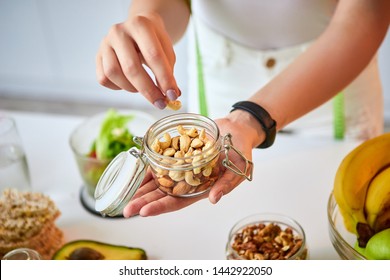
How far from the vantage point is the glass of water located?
69 cm

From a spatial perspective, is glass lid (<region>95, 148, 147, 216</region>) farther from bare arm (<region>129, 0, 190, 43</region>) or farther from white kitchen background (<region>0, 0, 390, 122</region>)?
white kitchen background (<region>0, 0, 390, 122</region>)

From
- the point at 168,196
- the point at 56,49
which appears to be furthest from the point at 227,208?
the point at 56,49

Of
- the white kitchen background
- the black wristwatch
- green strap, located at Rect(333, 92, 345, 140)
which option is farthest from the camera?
the white kitchen background

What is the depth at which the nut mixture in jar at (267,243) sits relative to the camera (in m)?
0.51

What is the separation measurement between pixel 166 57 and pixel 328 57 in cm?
26

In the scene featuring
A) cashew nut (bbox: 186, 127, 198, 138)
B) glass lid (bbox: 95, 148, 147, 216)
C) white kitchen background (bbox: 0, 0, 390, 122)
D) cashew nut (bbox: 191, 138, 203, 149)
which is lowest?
glass lid (bbox: 95, 148, 147, 216)

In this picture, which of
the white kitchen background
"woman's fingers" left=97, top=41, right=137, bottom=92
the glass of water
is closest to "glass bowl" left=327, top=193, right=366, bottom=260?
"woman's fingers" left=97, top=41, right=137, bottom=92

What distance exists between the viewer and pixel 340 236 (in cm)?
48

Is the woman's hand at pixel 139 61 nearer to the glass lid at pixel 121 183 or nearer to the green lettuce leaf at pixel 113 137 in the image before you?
the glass lid at pixel 121 183

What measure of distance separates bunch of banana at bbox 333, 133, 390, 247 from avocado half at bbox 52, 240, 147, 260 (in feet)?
0.69

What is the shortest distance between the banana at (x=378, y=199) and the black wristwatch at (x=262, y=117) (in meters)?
0.10

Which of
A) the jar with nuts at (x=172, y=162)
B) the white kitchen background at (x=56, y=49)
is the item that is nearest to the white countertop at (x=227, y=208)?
the jar with nuts at (x=172, y=162)

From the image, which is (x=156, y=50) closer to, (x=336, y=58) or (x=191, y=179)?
(x=191, y=179)

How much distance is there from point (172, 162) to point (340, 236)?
180 mm
